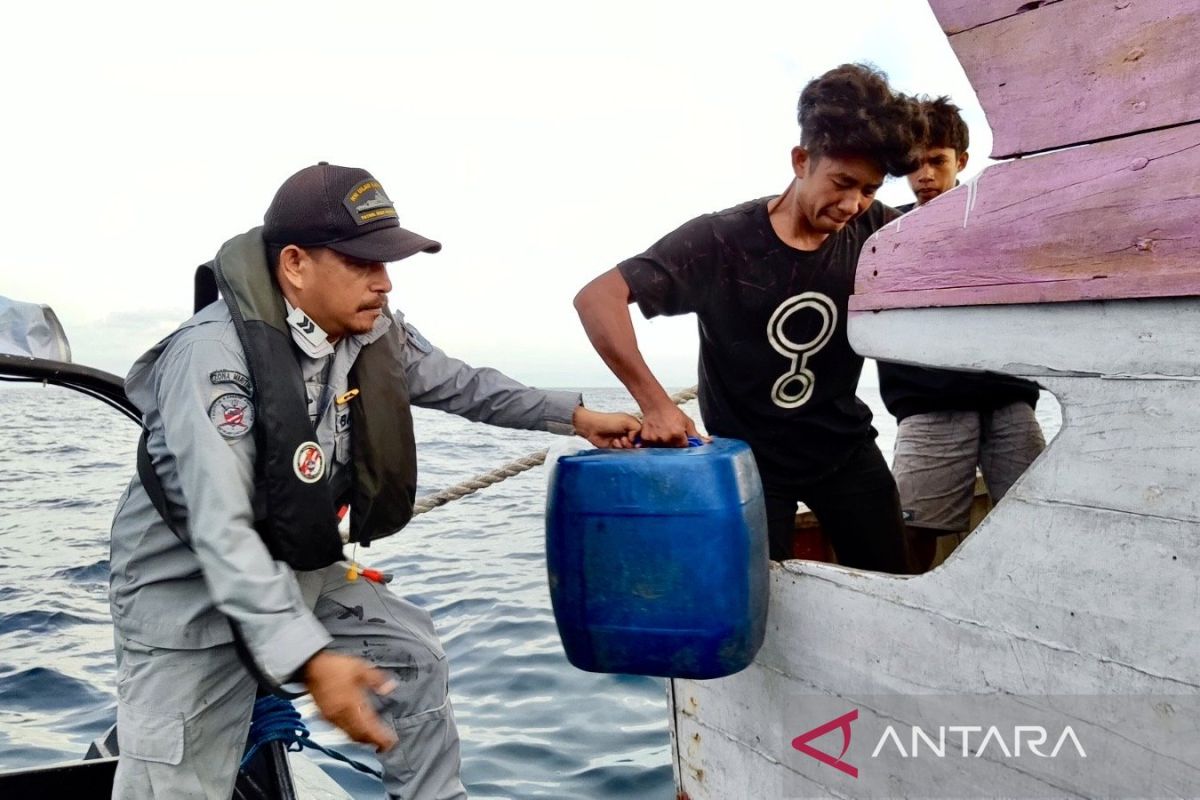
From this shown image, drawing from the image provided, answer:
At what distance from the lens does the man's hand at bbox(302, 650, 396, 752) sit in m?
1.92

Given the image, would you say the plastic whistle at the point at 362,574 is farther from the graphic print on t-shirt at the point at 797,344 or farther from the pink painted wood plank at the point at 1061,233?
the pink painted wood plank at the point at 1061,233

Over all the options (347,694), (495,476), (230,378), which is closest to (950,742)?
(347,694)

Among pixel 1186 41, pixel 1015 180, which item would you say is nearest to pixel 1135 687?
pixel 1015 180

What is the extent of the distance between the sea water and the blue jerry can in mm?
787

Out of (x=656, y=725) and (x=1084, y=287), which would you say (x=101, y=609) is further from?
(x=1084, y=287)

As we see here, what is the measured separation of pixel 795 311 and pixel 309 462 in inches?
51.3

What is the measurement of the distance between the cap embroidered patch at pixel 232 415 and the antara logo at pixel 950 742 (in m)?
1.53

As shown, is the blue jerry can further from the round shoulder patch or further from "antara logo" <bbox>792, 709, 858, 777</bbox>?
the round shoulder patch

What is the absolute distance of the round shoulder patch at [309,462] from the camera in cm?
212

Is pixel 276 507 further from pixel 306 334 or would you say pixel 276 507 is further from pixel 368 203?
pixel 368 203

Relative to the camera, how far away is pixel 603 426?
2635 millimetres

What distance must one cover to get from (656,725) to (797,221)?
10.8ft

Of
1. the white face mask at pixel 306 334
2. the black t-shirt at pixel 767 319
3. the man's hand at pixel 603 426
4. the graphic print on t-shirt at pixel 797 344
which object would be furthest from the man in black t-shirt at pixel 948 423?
the white face mask at pixel 306 334

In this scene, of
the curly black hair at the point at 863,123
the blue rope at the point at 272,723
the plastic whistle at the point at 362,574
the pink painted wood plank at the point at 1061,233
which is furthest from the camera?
the blue rope at the point at 272,723
